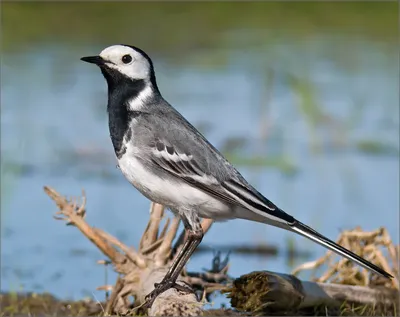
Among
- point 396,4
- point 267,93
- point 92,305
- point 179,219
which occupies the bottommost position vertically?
point 92,305

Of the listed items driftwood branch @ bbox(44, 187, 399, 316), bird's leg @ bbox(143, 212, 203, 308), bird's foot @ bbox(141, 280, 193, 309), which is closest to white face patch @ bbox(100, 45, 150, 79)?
driftwood branch @ bbox(44, 187, 399, 316)

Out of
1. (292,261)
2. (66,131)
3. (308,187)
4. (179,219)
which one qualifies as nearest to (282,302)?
(179,219)

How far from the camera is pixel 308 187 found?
13570 mm

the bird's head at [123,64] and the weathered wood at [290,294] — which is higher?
the bird's head at [123,64]

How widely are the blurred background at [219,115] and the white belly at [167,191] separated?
1.32 meters

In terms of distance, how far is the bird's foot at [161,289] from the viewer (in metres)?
8.23

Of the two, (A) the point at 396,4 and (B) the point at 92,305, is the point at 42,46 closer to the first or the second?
(A) the point at 396,4

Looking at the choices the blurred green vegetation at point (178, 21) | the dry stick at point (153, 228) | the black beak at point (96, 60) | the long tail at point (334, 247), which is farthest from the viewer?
the blurred green vegetation at point (178, 21)

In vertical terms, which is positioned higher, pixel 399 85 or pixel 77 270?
pixel 399 85

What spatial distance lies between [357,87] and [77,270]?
301 inches

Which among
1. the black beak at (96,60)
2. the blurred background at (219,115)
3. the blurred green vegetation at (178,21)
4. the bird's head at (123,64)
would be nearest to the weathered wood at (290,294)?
the blurred background at (219,115)

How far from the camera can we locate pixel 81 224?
922cm

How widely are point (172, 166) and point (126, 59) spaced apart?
3.25ft

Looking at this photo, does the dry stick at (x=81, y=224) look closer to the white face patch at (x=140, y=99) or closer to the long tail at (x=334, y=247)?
the white face patch at (x=140, y=99)
